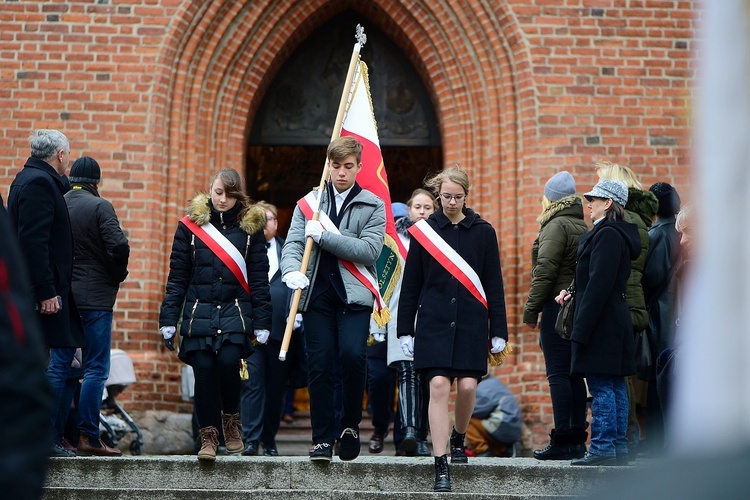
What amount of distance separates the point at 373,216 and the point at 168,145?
13.9ft

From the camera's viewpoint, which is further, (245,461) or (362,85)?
(362,85)

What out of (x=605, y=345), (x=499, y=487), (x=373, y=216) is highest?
(x=373, y=216)

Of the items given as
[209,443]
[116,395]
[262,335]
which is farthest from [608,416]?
[116,395]

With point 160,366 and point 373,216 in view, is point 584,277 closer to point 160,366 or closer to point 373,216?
point 373,216

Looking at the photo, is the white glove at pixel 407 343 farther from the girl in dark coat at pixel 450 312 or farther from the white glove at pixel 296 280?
the white glove at pixel 296 280

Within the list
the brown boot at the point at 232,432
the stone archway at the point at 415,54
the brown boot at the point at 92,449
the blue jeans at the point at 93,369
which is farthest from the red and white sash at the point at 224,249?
the stone archway at the point at 415,54

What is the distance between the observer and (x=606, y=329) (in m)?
6.38

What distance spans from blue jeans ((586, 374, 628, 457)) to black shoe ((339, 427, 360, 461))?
134 cm

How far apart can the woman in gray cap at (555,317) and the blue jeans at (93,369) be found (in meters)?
2.69

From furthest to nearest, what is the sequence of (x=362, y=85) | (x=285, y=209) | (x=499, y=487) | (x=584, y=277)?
(x=285, y=209) → (x=362, y=85) → (x=584, y=277) → (x=499, y=487)

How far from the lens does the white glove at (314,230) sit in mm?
6207

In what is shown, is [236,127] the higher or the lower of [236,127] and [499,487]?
the higher

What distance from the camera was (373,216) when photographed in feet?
21.0

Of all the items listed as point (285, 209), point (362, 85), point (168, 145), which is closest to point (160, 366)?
point (168, 145)
